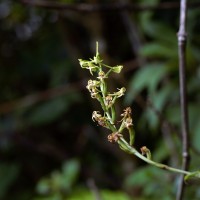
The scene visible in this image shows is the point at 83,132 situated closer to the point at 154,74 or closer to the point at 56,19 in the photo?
the point at 56,19

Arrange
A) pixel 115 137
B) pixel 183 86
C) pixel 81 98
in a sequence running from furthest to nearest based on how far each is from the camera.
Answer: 1. pixel 81 98
2. pixel 183 86
3. pixel 115 137

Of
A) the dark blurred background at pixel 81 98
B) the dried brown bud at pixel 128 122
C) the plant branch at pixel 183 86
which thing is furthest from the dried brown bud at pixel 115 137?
the dark blurred background at pixel 81 98

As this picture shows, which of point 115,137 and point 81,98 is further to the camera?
point 81,98

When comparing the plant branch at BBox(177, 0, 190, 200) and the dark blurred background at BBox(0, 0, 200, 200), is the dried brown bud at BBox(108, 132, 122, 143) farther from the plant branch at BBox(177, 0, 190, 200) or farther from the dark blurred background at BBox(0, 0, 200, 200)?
the dark blurred background at BBox(0, 0, 200, 200)

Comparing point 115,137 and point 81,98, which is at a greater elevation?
point 81,98

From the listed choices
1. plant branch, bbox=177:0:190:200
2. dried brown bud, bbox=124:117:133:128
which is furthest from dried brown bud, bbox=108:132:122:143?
plant branch, bbox=177:0:190:200

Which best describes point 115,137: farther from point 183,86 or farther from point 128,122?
point 183,86

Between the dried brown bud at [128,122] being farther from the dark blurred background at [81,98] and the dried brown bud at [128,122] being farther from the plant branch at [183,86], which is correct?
the dark blurred background at [81,98]


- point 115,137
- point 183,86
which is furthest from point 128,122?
point 183,86

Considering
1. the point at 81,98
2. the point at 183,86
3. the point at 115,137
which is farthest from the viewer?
the point at 81,98
